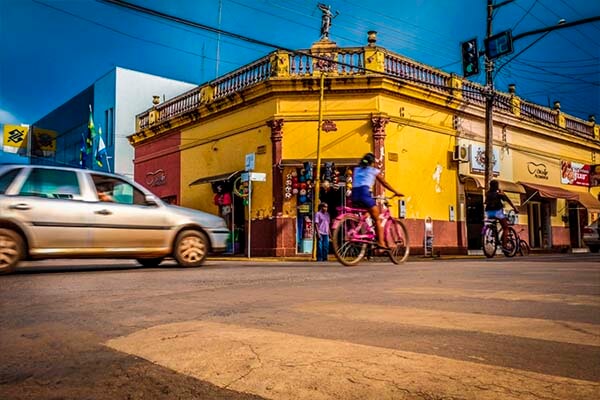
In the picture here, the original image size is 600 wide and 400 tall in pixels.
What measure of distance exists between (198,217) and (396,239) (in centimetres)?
353

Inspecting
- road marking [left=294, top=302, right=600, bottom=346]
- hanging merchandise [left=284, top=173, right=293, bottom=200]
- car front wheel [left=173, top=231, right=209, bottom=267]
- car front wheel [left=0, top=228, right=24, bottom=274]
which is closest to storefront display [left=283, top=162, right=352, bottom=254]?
hanging merchandise [left=284, top=173, right=293, bottom=200]

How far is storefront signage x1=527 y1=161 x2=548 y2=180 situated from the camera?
23.5 m

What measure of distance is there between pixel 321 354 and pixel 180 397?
83 centimetres

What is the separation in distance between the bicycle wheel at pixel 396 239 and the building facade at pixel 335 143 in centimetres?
642

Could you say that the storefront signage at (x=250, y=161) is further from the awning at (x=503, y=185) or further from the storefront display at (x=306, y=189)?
the awning at (x=503, y=185)

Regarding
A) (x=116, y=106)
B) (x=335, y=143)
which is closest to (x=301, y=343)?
(x=335, y=143)

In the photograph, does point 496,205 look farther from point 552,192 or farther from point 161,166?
point 161,166

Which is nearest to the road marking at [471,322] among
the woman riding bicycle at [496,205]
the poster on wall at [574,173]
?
the woman riding bicycle at [496,205]

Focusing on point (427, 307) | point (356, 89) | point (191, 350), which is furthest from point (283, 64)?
point (191, 350)

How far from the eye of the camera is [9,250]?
22.9 feet

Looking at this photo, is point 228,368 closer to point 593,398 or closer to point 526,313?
point 593,398

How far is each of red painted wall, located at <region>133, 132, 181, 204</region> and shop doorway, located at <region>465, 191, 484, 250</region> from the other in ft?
40.2

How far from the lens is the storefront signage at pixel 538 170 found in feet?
77.0

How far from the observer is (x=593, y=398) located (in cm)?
206
